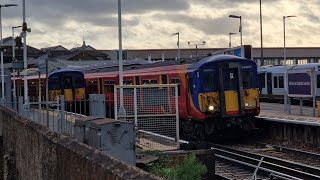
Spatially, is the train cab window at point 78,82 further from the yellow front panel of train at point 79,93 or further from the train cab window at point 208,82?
the train cab window at point 208,82

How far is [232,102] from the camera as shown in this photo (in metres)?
22.4

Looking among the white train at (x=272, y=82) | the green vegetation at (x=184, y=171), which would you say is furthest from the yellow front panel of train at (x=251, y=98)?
the white train at (x=272, y=82)

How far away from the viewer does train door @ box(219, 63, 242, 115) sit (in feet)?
72.7

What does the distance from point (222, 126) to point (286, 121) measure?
9.24 ft

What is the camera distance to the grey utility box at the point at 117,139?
1077 centimetres

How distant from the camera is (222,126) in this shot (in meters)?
22.6

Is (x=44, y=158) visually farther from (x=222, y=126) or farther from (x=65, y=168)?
(x=222, y=126)

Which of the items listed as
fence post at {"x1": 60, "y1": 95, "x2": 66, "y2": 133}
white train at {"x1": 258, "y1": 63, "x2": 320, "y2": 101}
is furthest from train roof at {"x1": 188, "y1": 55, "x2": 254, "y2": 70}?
white train at {"x1": 258, "y1": 63, "x2": 320, "y2": 101}

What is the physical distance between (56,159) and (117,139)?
2647 millimetres

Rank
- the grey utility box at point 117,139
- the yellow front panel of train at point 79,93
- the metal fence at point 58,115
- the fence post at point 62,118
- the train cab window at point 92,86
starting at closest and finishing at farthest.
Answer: the grey utility box at point 117,139 → the fence post at point 62,118 → the metal fence at point 58,115 → the train cab window at point 92,86 → the yellow front panel of train at point 79,93

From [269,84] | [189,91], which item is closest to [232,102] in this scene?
[189,91]

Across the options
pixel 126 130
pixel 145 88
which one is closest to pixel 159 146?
pixel 145 88

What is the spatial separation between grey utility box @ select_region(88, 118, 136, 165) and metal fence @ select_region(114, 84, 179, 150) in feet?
12.9

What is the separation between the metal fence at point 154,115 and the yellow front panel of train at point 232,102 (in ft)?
21.5
